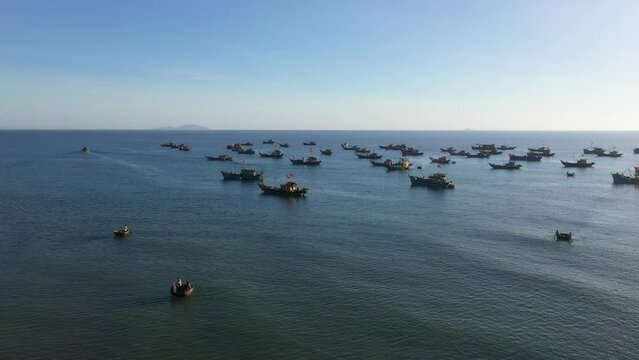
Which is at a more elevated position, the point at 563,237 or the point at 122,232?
the point at 122,232

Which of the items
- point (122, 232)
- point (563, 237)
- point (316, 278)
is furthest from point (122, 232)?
point (563, 237)

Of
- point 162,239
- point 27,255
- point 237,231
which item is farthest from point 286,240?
point 27,255

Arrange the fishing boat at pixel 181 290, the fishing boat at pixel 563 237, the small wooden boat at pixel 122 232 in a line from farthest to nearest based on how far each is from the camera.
Result: the fishing boat at pixel 563 237 < the small wooden boat at pixel 122 232 < the fishing boat at pixel 181 290

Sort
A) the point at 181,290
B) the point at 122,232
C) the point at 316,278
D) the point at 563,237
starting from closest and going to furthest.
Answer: the point at 181,290 < the point at 316,278 < the point at 122,232 < the point at 563,237

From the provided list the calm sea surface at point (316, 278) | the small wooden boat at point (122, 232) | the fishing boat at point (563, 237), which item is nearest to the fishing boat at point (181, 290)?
the calm sea surface at point (316, 278)

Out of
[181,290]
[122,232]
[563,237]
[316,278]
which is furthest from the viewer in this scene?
[563,237]

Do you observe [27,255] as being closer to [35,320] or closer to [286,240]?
[35,320]

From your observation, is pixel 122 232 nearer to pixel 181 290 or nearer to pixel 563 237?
pixel 181 290

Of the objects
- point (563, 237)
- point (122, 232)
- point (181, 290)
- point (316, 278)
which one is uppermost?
point (122, 232)

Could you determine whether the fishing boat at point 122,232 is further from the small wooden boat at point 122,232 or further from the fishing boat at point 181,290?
the fishing boat at point 181,290

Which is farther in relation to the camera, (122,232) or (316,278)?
(122,232)
